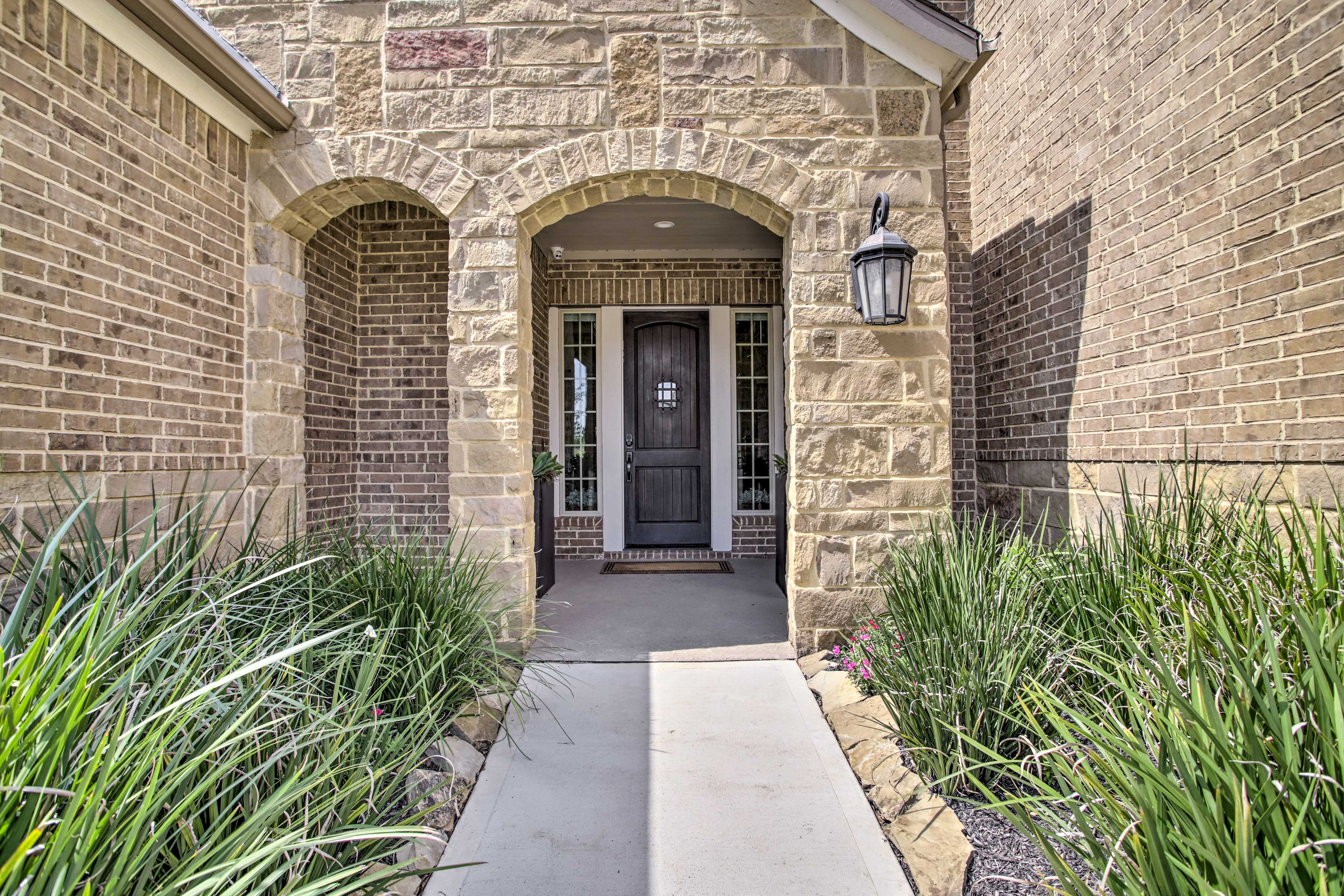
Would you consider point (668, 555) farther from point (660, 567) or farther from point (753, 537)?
point (753, 537)

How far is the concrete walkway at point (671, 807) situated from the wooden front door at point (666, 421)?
358 cm

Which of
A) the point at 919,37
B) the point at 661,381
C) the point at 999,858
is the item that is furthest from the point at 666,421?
the point at 999,858

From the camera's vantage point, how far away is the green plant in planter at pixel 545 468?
4.77 metres

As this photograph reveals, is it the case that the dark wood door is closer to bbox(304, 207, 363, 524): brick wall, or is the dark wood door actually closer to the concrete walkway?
bbox(304, 207, 363, 524): brick wall

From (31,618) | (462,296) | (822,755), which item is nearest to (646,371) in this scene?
(462,296)

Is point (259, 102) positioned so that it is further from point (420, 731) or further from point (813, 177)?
point (420, 731)

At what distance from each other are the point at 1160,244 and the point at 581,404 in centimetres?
457

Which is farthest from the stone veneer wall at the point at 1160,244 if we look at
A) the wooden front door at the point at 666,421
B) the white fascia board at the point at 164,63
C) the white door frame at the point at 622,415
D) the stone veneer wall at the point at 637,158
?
the white fascia board at the point at 164,63

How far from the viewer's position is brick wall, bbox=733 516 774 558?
21.5 feet

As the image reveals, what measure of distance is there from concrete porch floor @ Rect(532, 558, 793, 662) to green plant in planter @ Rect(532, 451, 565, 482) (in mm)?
820

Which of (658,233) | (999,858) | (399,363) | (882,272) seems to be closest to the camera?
(999,858)

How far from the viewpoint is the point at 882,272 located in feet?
11.0

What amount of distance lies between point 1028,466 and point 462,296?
146 inches

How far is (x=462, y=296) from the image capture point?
3.69 m
